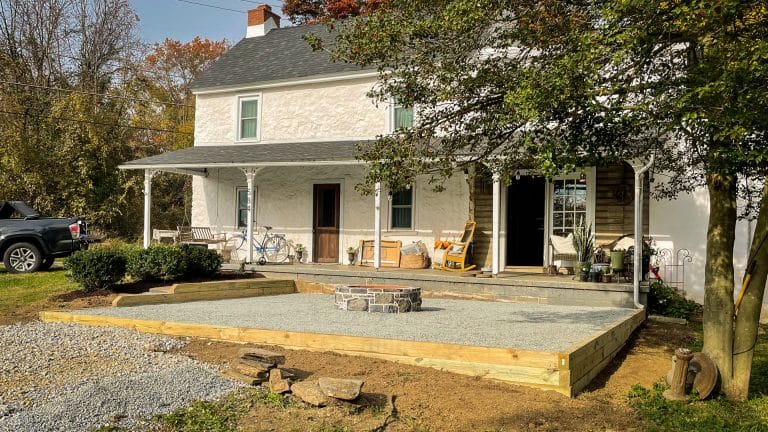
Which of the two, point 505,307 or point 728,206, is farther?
point 505,307

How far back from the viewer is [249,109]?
1741cm

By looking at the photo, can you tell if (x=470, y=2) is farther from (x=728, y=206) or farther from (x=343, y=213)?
(x=343, y=213)

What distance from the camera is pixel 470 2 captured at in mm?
5633

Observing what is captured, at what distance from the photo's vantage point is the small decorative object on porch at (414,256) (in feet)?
47.8

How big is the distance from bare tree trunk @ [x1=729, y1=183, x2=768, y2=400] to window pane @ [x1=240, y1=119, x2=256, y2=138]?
13210 mm

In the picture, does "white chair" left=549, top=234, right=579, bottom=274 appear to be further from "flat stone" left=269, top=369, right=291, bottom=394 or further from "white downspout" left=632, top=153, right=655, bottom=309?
"flat stone" left=269, top=369, right=291, bottom=394

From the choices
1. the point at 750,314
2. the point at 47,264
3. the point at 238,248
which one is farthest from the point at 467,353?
the point at 47,264

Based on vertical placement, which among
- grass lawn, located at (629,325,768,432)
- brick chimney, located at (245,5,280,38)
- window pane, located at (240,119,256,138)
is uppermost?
brick chimney, located at (245,5,280,38)

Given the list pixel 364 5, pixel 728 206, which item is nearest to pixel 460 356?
pixel 728 206

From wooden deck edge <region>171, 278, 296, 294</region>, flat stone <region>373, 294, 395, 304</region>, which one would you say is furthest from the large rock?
wooden deck edge <region>171, 278, 296, 294</region>

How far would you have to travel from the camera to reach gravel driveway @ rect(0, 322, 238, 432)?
476 cm

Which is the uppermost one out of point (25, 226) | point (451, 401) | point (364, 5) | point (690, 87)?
point (364, 5)

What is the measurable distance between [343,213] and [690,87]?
37.6ft

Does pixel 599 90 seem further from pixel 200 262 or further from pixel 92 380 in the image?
pixel 200 262
